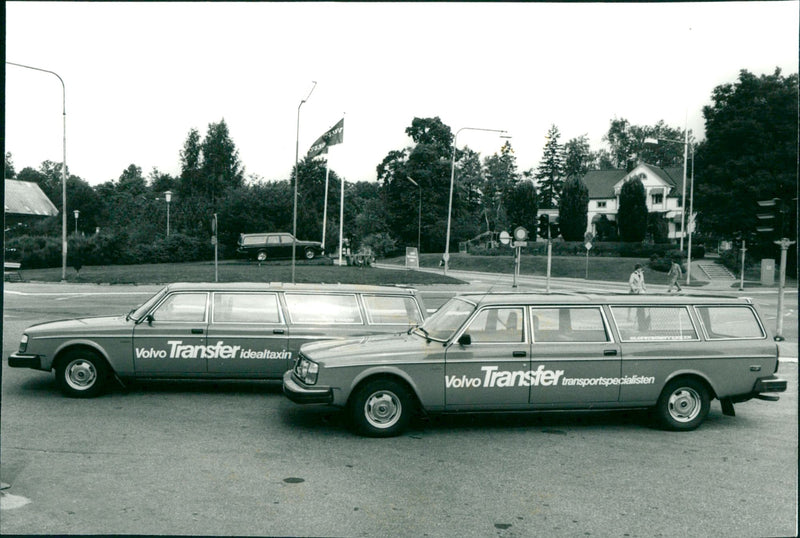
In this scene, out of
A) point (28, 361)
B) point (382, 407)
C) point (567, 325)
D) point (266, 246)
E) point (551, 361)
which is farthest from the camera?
point (266, 246)

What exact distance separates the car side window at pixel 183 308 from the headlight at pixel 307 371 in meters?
2.04

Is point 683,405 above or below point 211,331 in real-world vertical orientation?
below

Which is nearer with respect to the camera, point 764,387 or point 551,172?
point 764,387

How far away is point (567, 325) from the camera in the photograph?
25.1 feet

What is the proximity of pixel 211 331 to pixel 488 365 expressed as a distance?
12.1 feet

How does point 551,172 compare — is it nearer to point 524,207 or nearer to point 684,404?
point 524,207

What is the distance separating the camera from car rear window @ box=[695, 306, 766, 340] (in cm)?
791

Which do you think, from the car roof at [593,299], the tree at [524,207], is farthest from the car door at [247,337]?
the tree at [524,207]

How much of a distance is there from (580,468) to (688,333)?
8.42 ft

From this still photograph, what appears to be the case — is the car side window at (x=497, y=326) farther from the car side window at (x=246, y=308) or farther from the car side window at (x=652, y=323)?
the car side window at (x=246, y=308)

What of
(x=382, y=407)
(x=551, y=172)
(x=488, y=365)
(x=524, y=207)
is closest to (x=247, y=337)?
(x=382, y=407)

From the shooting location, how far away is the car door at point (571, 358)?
7.43 meters

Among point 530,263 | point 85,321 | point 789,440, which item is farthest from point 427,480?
point 530,263

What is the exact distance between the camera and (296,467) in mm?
6039
